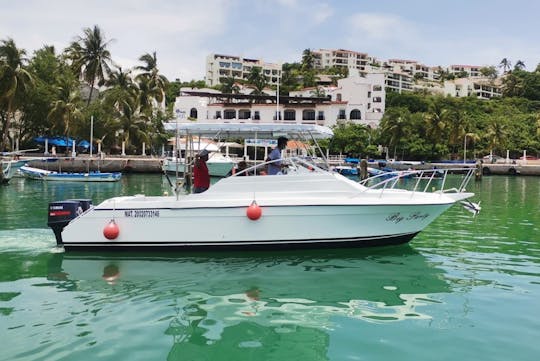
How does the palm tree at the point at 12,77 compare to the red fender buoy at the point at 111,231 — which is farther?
the palm tree at the point at 12,77

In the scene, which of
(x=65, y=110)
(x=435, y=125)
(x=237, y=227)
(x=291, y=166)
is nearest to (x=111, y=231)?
(x=237, y=227)

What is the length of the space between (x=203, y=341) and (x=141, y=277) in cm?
315

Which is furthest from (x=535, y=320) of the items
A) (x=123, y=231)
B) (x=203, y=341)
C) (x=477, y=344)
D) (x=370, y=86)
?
(x=370, y=86)

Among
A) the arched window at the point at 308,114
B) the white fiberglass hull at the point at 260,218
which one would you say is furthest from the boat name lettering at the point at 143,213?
the arched window at the point at 308,114

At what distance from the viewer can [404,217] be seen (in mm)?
10266

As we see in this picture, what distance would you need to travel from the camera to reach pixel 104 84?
204ft

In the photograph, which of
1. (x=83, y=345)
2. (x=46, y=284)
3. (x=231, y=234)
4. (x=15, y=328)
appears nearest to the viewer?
(x=83, y=345)

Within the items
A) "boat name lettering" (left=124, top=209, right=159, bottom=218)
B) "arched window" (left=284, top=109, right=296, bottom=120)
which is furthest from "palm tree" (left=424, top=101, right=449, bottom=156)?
"boat name lettering" (left=124, top=209, right=159, bottom=218)

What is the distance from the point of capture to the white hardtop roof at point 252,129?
10.9 meters

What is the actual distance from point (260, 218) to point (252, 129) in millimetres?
2275

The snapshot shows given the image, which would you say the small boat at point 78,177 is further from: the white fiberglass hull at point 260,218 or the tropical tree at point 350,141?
the tropical tree at point 350,141

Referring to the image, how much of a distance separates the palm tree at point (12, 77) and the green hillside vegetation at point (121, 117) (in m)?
0.08

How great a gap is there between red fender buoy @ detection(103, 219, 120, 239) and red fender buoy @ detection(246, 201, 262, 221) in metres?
2.68

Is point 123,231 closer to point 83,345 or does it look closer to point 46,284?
point 46,284
